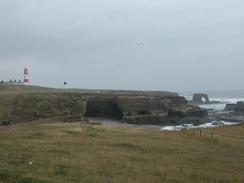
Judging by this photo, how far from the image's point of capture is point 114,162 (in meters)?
17.5

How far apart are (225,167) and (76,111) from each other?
41.1 metres

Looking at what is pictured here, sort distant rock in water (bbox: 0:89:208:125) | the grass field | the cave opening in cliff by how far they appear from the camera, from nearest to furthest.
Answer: the grass field, distant rock in water (bbox: 0:89:208:125), the cave opening in cliff

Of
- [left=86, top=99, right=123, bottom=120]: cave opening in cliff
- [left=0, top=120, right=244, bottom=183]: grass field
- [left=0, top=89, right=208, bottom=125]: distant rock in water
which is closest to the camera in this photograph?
[left=0, top=120, right=244, bottom=183]: grass field

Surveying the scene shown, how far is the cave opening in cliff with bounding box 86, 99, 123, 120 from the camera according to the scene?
212 ft

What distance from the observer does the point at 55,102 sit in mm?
57656

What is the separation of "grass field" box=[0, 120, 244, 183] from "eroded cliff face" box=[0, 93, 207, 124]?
2710 cm

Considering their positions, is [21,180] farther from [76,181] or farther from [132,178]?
[132,178]

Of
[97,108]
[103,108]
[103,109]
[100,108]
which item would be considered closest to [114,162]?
[97,108]

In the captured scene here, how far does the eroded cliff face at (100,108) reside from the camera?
2114 inches

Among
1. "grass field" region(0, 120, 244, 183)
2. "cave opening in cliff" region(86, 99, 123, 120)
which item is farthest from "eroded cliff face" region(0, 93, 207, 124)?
A: "grass field" region(0, 120, 244, 183)

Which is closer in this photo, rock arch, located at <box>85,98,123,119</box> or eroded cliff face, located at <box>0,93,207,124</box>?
eroded cliff face, located at <box>0,93,207,124</box>

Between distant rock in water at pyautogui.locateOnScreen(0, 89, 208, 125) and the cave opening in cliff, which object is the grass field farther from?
the cave opening in cliff

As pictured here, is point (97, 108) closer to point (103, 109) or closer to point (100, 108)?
point (100, 108)

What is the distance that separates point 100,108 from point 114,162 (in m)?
48.9
